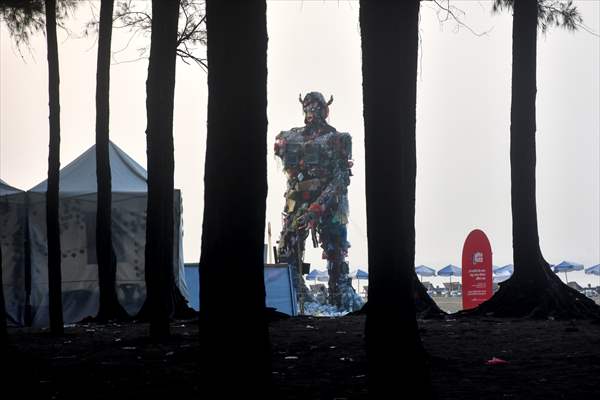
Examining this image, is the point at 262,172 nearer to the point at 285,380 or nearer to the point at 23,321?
the point at 285,380

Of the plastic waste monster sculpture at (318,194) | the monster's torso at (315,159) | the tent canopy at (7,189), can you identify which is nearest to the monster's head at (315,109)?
the plastic waste monster sculpture at (318,194)

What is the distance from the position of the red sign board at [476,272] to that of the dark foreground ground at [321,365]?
353 inches

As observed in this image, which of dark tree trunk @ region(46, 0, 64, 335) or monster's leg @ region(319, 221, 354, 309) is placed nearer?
dark tree trunk @ region(46, 0, 64, 335)

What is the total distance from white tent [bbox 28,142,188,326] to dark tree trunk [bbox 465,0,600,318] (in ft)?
27.5

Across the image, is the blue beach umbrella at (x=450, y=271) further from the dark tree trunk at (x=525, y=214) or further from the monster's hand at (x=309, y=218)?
the dark tree trunk at (x=525, y=214)

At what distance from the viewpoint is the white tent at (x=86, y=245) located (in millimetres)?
22641

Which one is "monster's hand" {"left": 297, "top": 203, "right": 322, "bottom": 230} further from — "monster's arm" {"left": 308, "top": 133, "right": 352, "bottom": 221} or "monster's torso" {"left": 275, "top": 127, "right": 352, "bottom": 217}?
"monster's torso" {"left": 275, "top": 127, "right": 352, "bottom": 217}

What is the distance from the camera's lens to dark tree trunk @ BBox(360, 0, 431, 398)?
736 cm

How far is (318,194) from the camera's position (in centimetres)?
3353

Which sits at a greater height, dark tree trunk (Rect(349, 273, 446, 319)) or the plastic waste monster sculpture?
the plastic waste monster sculpture

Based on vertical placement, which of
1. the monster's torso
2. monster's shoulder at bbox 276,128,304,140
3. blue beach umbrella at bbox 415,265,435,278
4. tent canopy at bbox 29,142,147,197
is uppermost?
monster's shoulder at bbox 276,128,304,140

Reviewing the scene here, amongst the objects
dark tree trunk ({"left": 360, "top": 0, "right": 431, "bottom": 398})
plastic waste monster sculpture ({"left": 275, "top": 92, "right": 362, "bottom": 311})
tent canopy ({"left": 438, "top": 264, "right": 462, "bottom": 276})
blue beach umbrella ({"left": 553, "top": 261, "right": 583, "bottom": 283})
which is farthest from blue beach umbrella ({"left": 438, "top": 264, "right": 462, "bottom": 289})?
dark tree trunk ({"left": 360, "top": 0, "right": 431, "bottom": 398})

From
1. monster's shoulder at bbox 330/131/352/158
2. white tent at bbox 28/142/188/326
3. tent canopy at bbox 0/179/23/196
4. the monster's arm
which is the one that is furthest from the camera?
the monster's arm

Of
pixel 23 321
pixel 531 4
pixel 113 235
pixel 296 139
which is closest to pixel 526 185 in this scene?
pixel 531 4
